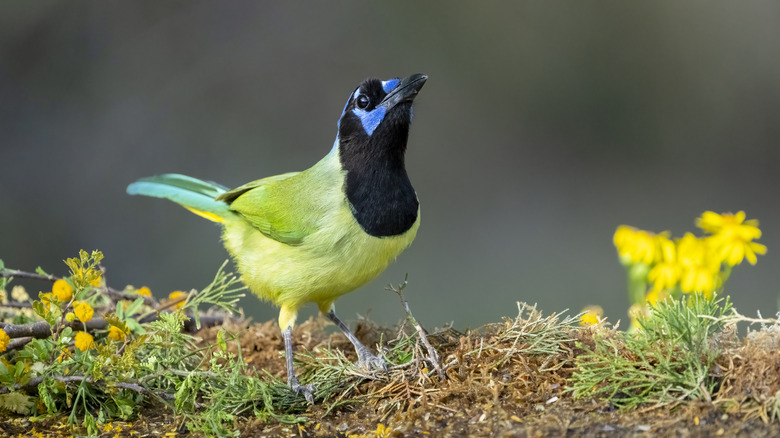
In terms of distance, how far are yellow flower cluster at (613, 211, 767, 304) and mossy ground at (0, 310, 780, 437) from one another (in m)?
0.68

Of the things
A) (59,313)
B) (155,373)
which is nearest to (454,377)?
(155,373)

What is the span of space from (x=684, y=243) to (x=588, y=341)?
2.66ft

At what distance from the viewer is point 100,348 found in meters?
2.08

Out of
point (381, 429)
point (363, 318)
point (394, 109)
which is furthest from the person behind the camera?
point (363, 318)

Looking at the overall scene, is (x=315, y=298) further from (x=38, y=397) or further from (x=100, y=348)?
(x=38, y=397)

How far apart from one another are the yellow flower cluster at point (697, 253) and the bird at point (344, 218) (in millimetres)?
903

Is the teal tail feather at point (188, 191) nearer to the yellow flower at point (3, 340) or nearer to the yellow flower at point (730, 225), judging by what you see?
the yellow flower at point (3, 340)

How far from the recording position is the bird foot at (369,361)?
7.19 ft

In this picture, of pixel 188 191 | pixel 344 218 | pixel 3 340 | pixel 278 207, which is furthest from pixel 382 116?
pixel 3 340

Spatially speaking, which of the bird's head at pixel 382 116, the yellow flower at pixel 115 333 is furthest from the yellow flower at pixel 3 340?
the bird's head at pixel 382 116

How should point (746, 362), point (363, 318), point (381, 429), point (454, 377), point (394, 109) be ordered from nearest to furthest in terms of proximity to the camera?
point (746, 362), point (381, 429), point (454, 377), point (394, 109), point (363, 318)

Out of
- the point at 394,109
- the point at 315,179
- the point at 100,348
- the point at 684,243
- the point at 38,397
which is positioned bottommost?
the point at 38,397

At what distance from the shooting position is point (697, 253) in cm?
263

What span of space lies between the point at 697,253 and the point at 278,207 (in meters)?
1.60
